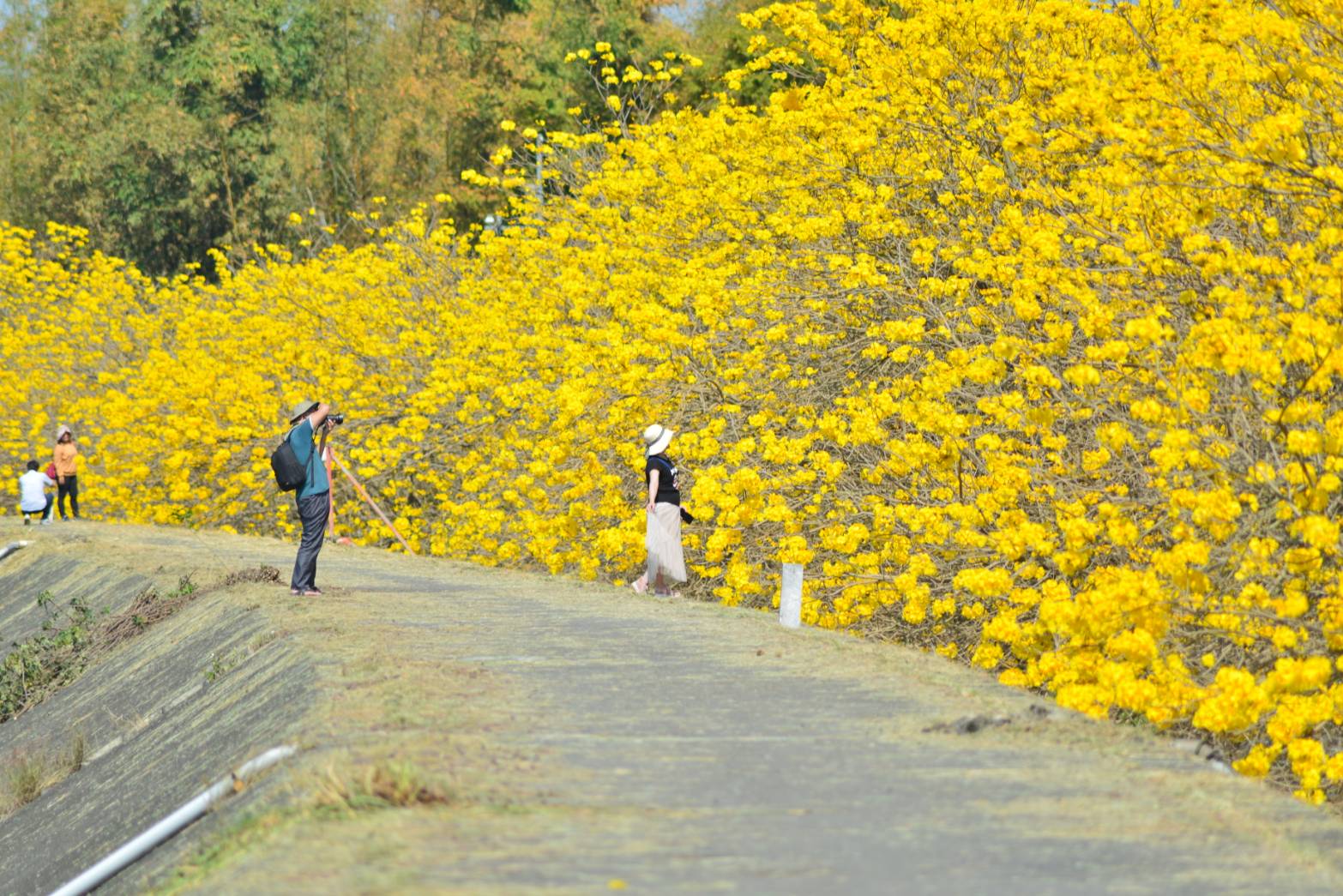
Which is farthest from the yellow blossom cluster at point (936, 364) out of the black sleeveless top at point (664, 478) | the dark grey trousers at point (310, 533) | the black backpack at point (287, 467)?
the black backpack at point (287, 467)

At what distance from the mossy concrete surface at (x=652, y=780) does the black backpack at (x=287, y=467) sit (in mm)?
1298

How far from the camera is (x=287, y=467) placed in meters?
12.9

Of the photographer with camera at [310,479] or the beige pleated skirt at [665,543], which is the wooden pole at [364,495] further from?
the beige pleated skirt at [665,543]

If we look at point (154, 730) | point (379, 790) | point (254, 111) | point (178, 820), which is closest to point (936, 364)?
point (154, 730)

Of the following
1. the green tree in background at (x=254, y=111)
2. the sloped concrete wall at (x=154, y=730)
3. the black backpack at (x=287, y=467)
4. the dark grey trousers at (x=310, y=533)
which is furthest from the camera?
the green tree in background at (x=254, y=111)

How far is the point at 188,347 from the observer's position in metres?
27.9

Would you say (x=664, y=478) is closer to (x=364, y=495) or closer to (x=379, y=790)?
(x=364, y=495)

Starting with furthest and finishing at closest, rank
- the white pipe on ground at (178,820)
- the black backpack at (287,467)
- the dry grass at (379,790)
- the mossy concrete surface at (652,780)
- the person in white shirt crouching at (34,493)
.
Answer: the person in white shirt crouching at (34,493) → the black backpack at (287,467) → the white pipe on ground at (178,820) → the dry grass at (379,790) → the mossy concrete surface at (652,780)

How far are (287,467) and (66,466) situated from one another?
602 inches

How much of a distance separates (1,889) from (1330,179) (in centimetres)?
860

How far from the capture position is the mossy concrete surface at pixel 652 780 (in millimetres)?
5219

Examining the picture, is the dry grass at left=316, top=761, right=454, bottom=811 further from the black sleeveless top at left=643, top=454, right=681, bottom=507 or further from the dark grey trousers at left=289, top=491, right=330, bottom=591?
the black sleeveless top at left=643, top=454, right=681, bottom=507

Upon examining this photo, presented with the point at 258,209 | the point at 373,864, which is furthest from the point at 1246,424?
the point at 258,209

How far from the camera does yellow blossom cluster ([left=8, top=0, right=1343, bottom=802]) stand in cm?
935
